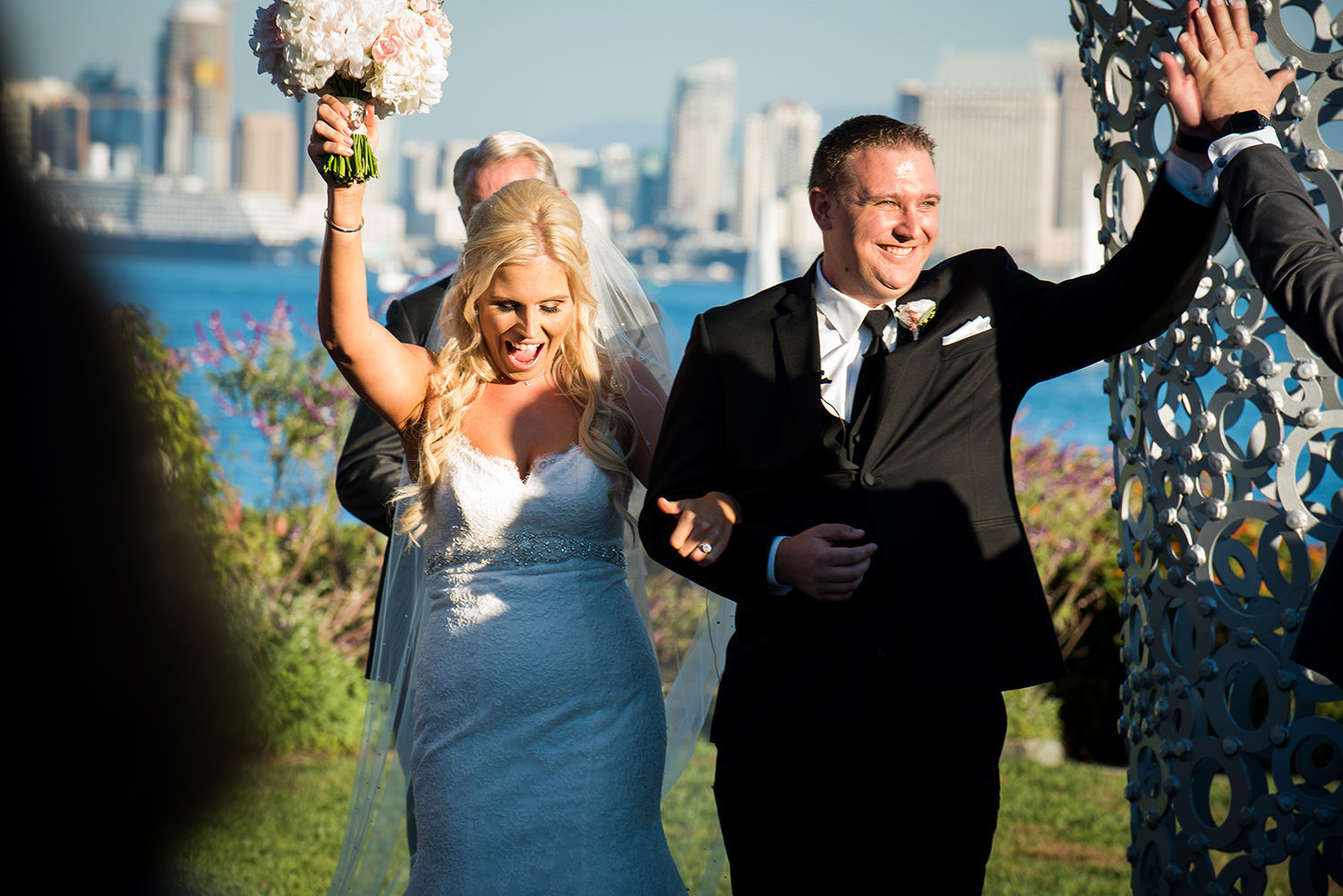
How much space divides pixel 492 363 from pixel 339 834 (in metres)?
3.45

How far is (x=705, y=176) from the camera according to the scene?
96.9 m

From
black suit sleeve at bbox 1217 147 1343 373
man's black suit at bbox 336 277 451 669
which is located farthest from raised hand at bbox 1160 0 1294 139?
man's black suit at bbox 336 277 451 669

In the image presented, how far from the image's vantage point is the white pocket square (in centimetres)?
290

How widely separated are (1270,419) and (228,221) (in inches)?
3460

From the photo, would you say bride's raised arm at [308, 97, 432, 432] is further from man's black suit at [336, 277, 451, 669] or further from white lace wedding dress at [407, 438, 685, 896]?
man's black suit at [336, 277, 451, 669]

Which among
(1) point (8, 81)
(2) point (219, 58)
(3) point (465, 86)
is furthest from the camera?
(2) point (219, 58)

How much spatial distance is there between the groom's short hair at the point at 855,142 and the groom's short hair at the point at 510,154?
4.17ft

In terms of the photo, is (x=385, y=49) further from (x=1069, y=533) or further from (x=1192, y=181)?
(x=1069, y=533)

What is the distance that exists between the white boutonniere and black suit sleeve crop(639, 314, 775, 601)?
444mm

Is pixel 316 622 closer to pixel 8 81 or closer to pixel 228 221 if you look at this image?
pixel 8 81

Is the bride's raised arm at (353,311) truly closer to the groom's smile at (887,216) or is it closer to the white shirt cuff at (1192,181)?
the groom's smile at (887,216)

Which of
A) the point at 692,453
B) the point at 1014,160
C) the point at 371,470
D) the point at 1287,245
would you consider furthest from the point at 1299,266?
the point at 1014,160

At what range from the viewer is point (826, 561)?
264 cm

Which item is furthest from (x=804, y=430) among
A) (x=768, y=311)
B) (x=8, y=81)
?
(x=8, y=81)
